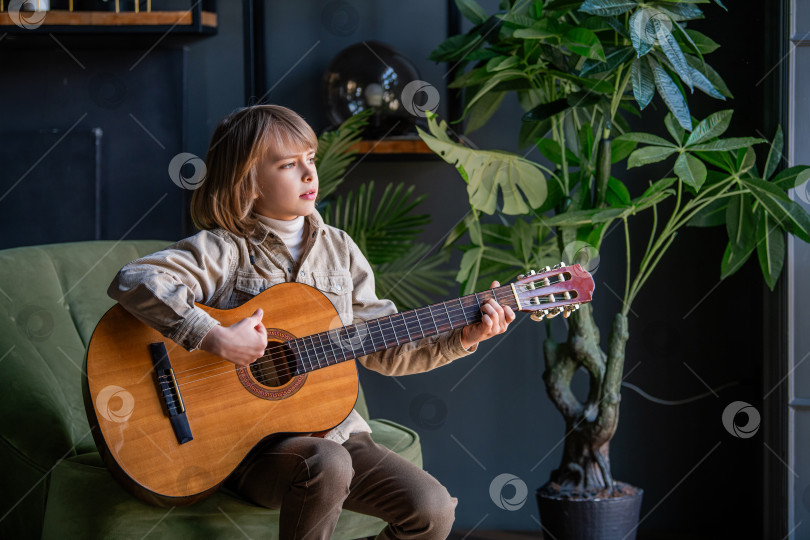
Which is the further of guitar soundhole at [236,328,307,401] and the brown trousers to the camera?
guitar soundhole at [236,328,307,401]

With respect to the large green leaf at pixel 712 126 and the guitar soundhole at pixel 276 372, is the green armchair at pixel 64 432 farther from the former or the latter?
the large green leaf at pixel 712 126

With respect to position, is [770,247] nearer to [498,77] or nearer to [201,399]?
[498,77]

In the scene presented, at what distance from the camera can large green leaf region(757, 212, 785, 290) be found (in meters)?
1.96

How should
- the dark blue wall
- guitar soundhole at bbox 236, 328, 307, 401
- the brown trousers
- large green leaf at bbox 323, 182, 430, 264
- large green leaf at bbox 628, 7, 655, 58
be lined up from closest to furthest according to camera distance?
the brown trousers → guitar soundhole at bbox 236, 328, 307, 401 → large green leaf at bbox 628, 7, 655, 58 → large green leaf at bbox 323, 182, 430, 264 → the dark blue wall

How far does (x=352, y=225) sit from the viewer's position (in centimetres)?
236

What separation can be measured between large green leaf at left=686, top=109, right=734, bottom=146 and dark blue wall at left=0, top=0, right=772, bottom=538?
1.76 feet

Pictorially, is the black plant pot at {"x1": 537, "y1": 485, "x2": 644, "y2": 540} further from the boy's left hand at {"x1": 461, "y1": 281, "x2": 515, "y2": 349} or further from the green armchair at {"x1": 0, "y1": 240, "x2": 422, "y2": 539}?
the boy's left hand at {"x1": 461, "y1": 281, "x2": 515, "y2": 349}

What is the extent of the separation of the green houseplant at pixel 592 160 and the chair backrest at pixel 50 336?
58 centimetres

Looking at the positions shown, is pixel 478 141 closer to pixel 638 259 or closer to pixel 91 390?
pixel 638 259

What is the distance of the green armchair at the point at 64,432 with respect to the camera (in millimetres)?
1410

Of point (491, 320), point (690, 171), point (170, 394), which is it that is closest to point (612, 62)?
point (690, 171)

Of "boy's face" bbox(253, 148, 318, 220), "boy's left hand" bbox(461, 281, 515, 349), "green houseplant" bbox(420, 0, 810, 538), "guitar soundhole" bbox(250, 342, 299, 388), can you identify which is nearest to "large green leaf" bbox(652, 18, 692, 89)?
"green houseplant" bbox(420, 0, 810, 538)

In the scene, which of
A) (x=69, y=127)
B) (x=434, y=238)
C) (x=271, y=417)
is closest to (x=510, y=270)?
(x=434, y=238)

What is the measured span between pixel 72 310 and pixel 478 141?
128 cm
